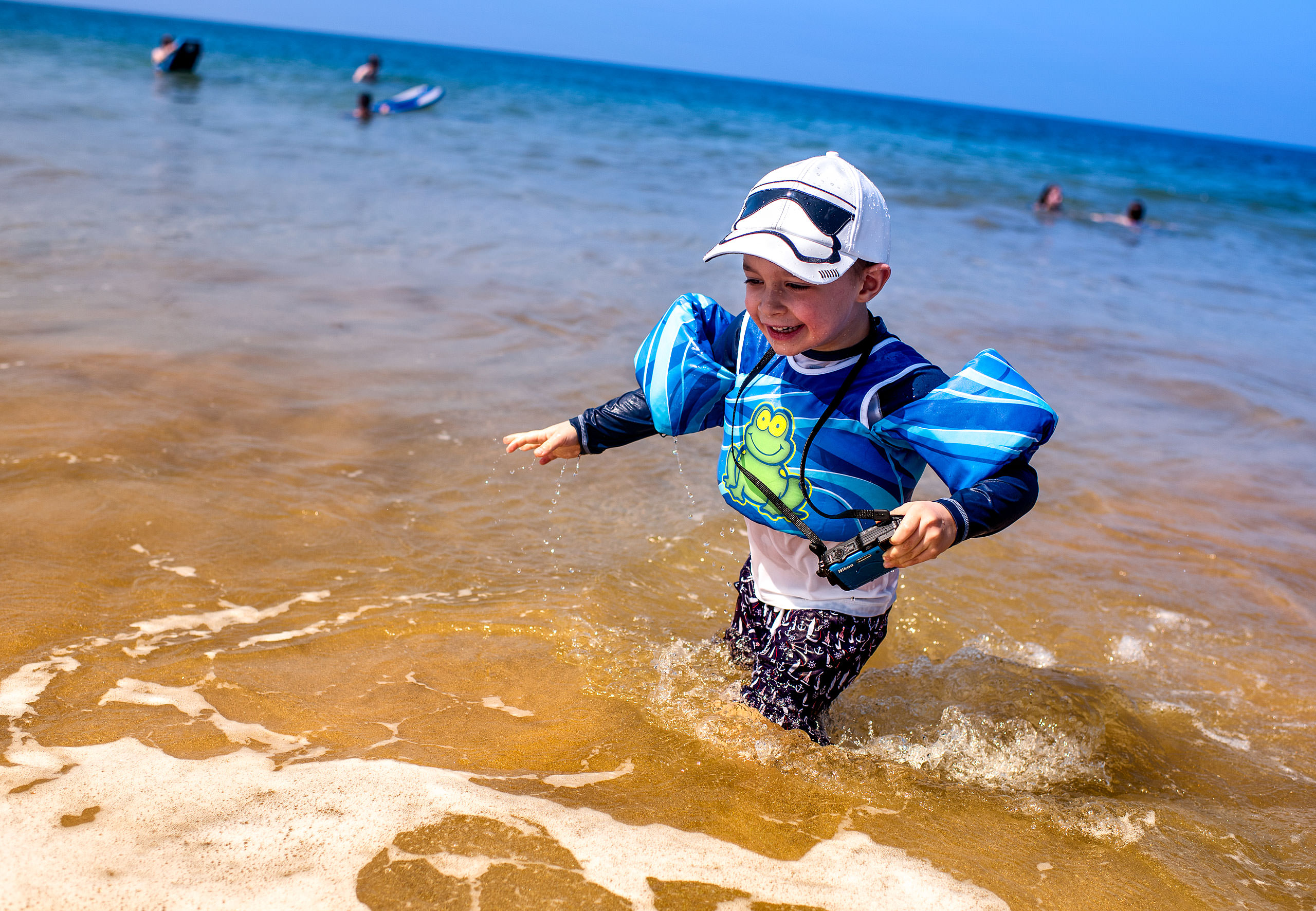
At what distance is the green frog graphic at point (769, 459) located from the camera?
2.61 m

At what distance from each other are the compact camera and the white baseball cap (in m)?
0.60

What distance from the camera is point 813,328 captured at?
8.10 ft

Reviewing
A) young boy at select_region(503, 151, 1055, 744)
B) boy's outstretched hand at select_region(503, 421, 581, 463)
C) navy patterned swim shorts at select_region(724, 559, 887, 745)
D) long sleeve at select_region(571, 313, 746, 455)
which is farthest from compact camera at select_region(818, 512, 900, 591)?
boy's outstretched hand at select_region(503, 421, 581, 463)

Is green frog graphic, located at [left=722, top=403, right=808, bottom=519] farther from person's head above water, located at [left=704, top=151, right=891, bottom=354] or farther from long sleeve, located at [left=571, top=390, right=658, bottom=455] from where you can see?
long sleeve, located at [left=571, top=390, right=658, bottom=455]

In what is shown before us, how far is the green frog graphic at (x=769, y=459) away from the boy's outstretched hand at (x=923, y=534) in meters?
0.45

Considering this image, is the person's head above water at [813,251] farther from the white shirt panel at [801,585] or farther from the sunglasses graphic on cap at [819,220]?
the white shirt panel at [801,585]

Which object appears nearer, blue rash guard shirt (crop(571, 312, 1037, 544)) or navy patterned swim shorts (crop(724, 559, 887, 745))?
blue rash guard shirt (crop(571, 312, 1037, 544))

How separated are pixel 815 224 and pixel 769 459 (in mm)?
612

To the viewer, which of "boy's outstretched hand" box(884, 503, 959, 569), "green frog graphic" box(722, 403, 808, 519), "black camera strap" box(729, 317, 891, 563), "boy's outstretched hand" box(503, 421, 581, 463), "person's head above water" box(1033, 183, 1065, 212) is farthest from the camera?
"person's head above water" box(1033, 183, 1065, 212)

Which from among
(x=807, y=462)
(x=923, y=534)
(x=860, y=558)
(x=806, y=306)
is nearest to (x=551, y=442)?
(x=807, y=462)

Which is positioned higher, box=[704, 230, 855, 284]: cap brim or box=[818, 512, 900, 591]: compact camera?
box=[704, 230, 855, 284]: cap brim

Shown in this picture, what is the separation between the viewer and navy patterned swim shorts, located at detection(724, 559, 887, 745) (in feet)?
9.01

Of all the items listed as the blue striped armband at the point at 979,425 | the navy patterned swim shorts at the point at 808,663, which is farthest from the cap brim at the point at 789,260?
the navy patterned swim shorts at the point at 808,663

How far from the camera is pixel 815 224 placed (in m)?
2.42
